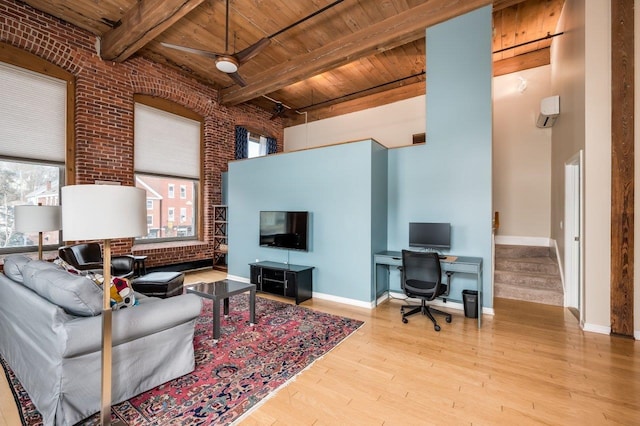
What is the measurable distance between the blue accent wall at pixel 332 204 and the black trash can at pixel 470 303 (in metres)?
1.23

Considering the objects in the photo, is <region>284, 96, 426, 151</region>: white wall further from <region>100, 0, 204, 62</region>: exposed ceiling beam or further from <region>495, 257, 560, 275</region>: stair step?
<region>100, 0, 204, 62</region>: exposed ceiling beam

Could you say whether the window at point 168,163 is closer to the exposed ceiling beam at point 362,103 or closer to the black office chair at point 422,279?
the exposed ceiling beam at point 362,103

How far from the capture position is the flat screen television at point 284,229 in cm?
460

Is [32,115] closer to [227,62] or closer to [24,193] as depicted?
[24,193]

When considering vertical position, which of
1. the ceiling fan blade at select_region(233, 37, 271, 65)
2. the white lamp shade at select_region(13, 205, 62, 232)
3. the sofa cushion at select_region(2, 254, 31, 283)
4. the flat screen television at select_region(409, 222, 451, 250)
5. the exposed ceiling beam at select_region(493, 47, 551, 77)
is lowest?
the sofa cushion at select_region(2, 254, 31, 283)

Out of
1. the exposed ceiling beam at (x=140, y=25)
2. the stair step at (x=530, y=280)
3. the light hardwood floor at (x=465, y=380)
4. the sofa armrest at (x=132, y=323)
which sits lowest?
the light hardwood floor at (x=465, y=380)

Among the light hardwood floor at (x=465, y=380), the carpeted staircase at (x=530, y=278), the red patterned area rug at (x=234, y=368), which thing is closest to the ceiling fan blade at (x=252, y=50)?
the red patterned area rug at (x=234, y=368)

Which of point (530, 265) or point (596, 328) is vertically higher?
point (530, 265)

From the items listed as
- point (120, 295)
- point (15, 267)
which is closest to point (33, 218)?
point (15, 267)

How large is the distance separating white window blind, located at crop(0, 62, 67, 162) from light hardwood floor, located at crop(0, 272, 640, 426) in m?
3.70

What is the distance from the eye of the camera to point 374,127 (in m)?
7.13

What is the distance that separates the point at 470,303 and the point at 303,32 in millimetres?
4821

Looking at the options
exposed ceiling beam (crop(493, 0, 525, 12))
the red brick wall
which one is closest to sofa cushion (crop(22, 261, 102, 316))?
the red brick wall

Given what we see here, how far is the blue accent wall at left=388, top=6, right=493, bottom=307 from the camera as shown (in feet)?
12.7
